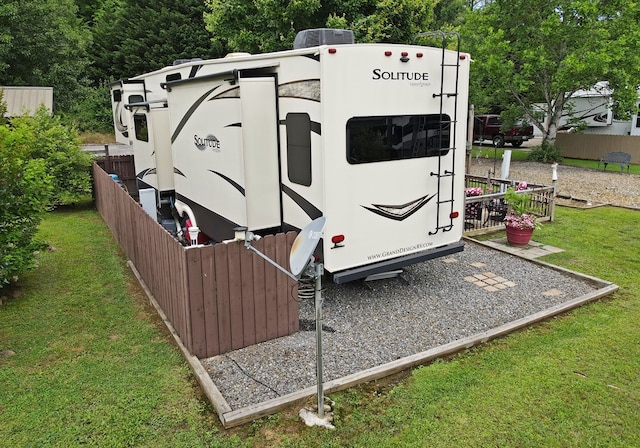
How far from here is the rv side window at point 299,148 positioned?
5617mm

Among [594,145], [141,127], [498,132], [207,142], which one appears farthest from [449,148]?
[498,132]

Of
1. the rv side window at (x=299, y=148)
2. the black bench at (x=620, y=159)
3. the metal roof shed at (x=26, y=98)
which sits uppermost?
the metal roof shed at (x=26, y=98)

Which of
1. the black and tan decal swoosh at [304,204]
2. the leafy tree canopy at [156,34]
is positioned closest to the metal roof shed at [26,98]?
the leafy tree canopy at [156,34]

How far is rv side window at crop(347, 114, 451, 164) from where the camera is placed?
5574mm

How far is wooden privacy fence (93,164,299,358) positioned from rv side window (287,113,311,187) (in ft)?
2.99

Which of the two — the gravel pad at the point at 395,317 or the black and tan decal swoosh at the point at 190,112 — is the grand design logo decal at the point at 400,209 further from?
the black and tan decal swoosh at the point at 190,112

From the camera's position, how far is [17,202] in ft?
20.7

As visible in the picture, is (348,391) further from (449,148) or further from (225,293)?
(449,148)

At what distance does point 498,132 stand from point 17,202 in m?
24.3

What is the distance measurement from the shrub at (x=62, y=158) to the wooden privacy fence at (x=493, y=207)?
887cm

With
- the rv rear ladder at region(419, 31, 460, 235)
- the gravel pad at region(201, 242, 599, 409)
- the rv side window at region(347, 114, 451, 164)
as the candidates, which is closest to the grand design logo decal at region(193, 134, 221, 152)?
the rv side window at region(347, 114, 451, 164)

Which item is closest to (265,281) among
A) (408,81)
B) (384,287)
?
(384,287)

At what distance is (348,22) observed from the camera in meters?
14.7

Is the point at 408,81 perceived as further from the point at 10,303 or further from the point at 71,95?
the point at 71,95
